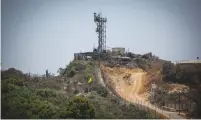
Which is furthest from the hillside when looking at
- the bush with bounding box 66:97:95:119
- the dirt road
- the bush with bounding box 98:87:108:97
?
the bush with bounding box 66:97:95:119

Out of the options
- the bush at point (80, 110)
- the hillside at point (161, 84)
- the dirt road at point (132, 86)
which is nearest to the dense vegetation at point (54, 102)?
the bush at point (80, 110)

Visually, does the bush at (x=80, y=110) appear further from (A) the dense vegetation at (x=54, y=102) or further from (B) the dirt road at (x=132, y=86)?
(B) the dirt road at (x=132, y=86)

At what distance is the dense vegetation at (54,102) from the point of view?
1747 cm

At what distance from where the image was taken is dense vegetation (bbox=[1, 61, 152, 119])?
17.5m

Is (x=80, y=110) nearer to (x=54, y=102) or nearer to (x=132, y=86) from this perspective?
(x=54, y=102)

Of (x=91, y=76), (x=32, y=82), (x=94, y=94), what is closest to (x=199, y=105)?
(x=94, y=94)

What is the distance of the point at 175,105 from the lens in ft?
78.2

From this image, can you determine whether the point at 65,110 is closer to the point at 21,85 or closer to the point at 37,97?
the point at 37,97

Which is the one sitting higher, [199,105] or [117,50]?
[117,50]

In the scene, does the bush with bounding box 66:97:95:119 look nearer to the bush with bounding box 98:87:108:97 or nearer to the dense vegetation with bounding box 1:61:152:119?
the dense vegetation with bounding box 1:61:152:119

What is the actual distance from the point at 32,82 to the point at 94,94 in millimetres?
4669

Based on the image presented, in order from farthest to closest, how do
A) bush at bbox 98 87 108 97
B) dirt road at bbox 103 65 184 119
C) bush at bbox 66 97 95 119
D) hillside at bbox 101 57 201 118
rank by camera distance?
dirt road at bbox 103 65 184 119 → bush at bbox 98 87 108 97 → hillside at bbox 101 57 201 118 → bush at bbox 66 97 95 119

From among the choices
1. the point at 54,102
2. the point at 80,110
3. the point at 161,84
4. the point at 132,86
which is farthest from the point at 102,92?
the point at 80,110

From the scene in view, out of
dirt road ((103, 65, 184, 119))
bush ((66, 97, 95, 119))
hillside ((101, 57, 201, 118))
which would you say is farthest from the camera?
dirt road ((103, 65, 184, 119))
